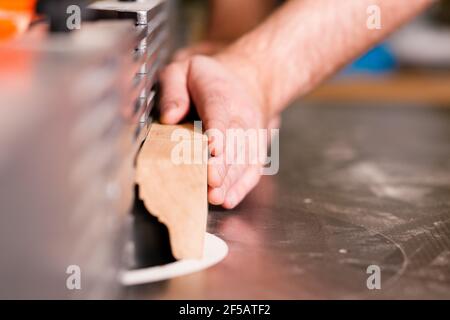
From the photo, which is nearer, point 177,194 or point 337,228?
point 177,194

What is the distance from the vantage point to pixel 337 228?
838 mm

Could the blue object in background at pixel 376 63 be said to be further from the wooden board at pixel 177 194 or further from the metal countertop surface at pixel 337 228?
the wooden board at pixel 177 194

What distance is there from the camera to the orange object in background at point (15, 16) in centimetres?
77

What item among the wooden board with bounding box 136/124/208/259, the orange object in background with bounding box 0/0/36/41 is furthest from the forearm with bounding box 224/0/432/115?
the wooden board with bounding box 136/124/208/259

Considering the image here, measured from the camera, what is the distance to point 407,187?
108 centimetres

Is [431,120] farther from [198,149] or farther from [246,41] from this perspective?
[198,149]

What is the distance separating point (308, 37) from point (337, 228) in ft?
1.53

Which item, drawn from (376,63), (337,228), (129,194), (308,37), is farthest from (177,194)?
(376,63)

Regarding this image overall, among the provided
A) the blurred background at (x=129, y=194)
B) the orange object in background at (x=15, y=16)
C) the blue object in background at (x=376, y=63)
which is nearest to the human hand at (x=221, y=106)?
the blurred background at (x=129, y=194)

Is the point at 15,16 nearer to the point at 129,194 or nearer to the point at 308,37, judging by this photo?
the point at 129,194

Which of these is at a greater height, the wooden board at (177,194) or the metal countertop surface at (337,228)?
the wooden board at (177,194)

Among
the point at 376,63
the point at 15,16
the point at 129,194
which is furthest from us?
the point at 376,63

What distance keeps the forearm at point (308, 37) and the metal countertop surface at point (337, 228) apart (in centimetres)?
17

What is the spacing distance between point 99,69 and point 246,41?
719 millimetres
